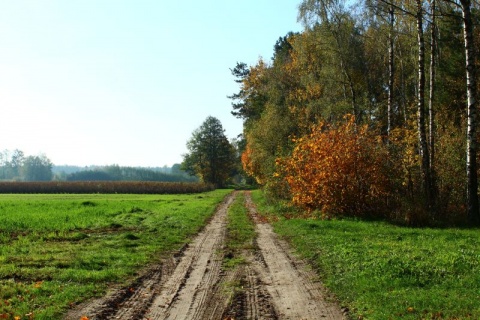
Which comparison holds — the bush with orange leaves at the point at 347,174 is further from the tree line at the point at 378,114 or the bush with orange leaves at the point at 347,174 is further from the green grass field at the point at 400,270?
the green grass field at the point at 400,270

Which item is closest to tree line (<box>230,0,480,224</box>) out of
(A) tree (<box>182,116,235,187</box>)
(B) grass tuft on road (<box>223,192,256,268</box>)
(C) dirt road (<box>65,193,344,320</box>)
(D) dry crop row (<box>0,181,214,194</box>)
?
(B) grass tuft on road (<box>223,192,256,268</box>)

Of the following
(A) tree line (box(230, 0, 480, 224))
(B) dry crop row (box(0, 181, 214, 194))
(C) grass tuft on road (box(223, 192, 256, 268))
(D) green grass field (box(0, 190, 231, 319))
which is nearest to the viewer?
(D) green grass field (box(0, 190, 231, 319))

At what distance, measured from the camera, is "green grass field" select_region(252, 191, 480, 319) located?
25.7 feet

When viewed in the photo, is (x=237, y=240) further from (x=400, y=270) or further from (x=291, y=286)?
(x=400, y=270)

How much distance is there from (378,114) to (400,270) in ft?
85.6

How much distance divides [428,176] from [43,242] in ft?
55.4

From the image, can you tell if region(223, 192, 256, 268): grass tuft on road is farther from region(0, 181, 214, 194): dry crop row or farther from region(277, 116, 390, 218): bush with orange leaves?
region(0, 181, 214, 194): dry crop row

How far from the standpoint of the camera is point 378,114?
3450 centimetres

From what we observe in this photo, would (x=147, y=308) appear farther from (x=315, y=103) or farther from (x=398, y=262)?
(x=315, y=103)

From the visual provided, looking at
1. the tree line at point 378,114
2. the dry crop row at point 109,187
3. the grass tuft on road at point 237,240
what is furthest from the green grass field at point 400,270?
the dry crop row at point 109,187

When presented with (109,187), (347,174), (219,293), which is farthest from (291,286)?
(109,187)

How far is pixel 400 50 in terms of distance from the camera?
33656mm

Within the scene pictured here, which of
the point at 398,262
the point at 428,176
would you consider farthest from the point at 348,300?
the point at 428,176

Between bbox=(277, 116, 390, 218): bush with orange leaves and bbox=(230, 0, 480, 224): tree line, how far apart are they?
0.05 m
